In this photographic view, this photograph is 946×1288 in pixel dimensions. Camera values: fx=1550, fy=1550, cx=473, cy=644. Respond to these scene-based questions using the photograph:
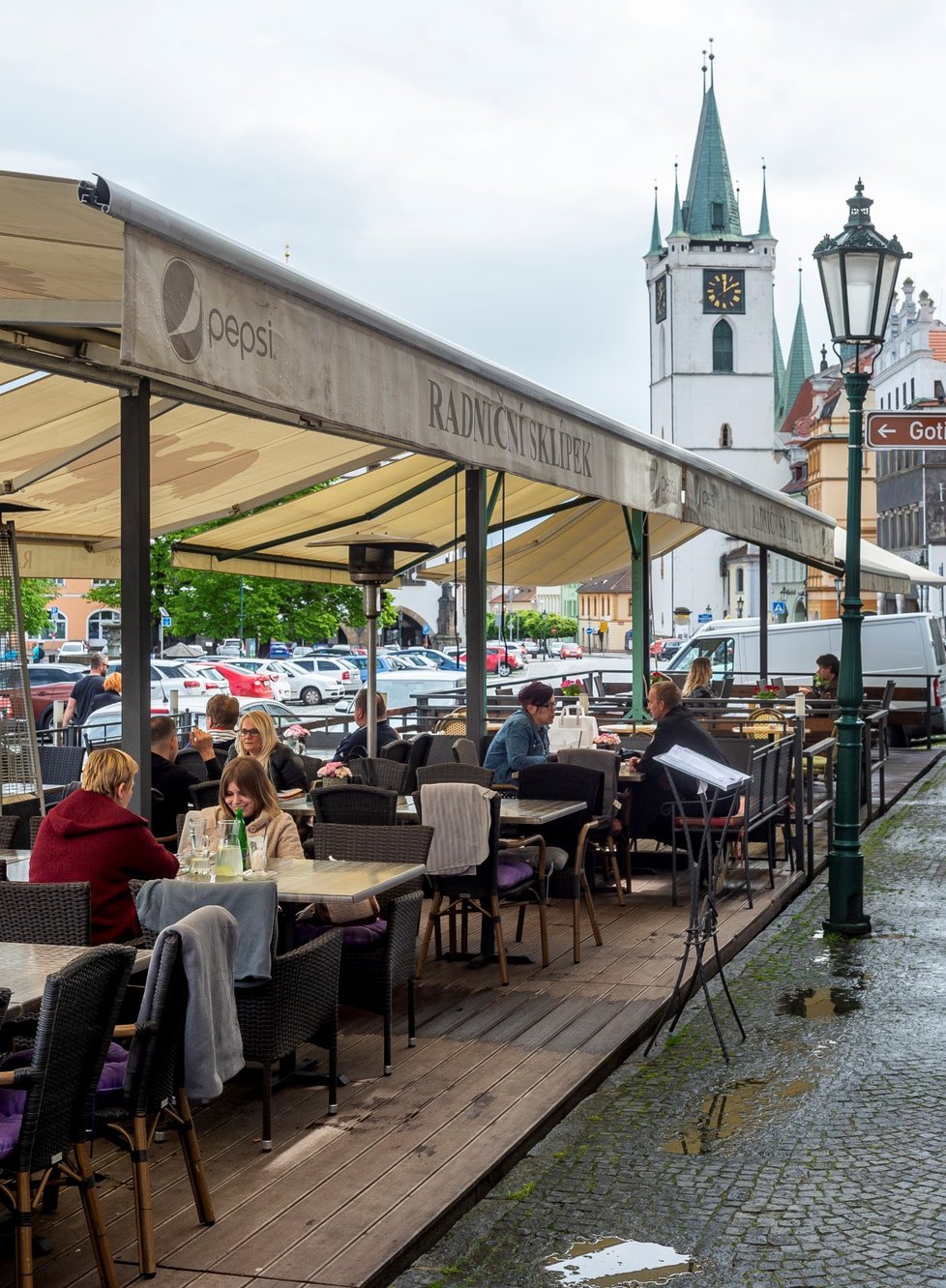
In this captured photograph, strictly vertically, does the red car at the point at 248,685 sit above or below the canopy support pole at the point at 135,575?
below

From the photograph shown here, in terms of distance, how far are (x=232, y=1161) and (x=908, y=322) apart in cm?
6352

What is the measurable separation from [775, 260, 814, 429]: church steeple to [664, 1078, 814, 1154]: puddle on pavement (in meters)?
130

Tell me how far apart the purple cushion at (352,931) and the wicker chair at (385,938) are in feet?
0.10

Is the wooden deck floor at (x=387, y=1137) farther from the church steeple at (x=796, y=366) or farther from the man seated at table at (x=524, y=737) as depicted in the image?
the church steeple at (x=796, y=366)

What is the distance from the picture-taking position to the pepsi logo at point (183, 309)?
397cm

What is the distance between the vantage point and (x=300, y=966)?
505 centimetres

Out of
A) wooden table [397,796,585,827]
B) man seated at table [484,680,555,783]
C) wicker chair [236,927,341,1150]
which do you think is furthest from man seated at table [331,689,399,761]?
wicker chair [236,927,341,1150]

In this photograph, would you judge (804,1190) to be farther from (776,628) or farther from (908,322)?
(908,322)

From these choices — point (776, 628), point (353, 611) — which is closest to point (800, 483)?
point (353, 611)

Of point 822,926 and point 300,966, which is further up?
point 300,966

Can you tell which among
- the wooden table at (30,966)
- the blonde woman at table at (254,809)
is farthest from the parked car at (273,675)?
the wooden table at (30,966)

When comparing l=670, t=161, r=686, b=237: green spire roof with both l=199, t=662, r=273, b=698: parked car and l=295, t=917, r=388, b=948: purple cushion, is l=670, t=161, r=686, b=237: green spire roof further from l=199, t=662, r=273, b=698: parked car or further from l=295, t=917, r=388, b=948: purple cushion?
l=295, t=917, r=388, b=948: purple cushion

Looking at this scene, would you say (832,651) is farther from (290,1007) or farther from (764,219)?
(764,219)

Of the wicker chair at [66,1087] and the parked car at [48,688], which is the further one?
the parked car at [48,688]
